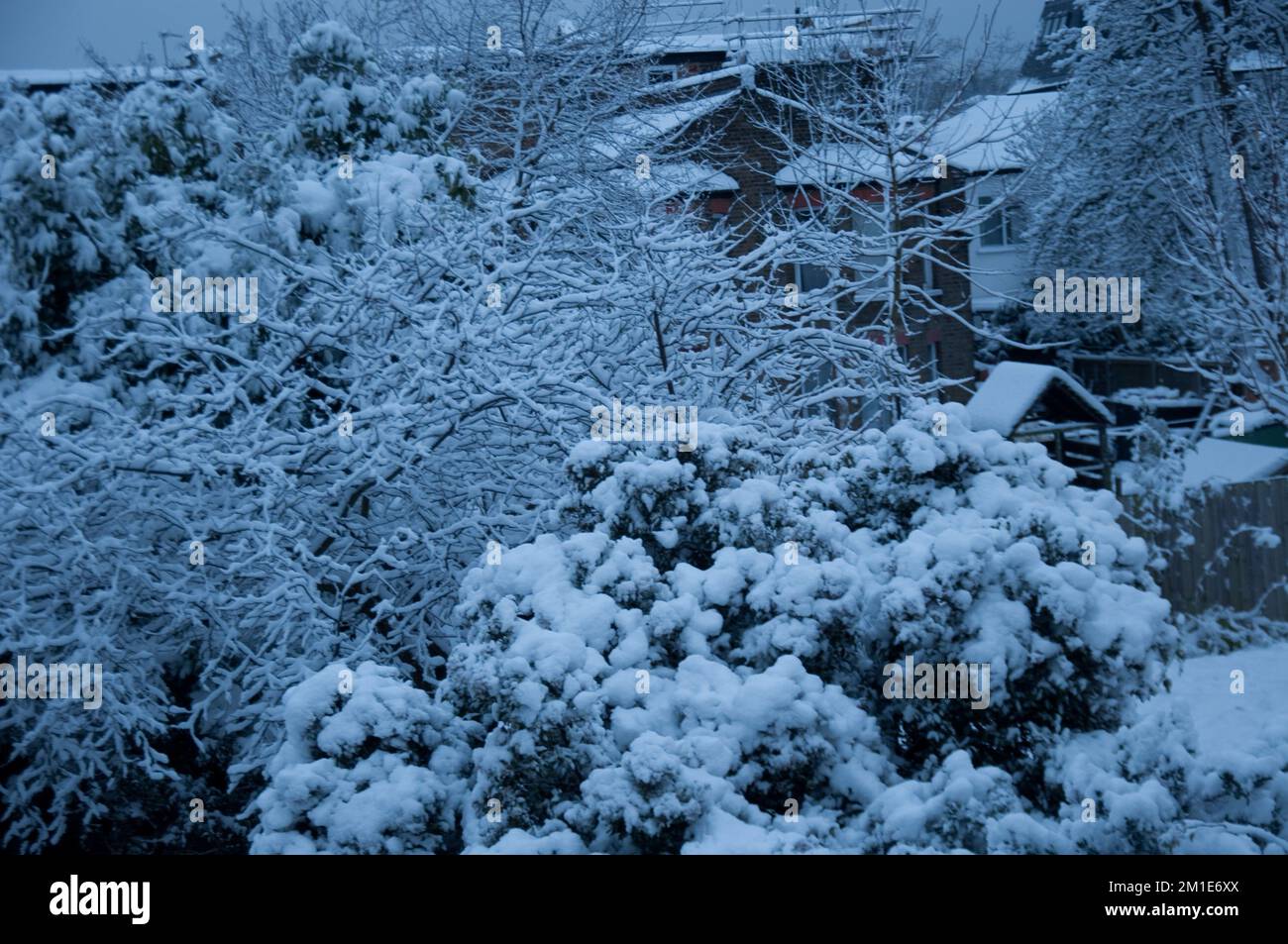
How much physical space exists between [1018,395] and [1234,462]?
9.92 feet

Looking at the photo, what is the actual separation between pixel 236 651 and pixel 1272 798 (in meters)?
4.95

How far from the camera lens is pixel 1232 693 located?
344 inches

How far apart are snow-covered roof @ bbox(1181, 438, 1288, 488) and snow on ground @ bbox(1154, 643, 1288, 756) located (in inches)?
146

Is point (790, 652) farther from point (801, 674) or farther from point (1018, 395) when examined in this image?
point (1018, 395)

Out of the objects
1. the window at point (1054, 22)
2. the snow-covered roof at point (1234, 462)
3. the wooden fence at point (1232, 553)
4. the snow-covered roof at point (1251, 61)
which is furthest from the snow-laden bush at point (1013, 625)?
the window at point (1054, 22)

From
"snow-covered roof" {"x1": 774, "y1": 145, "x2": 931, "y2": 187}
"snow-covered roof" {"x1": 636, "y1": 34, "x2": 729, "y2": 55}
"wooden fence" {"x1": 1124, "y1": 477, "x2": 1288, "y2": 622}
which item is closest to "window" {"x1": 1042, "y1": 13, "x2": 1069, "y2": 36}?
"snow-covered roof" {"x1": 636, "y1": 34, "x2": 729, "y2": 55}

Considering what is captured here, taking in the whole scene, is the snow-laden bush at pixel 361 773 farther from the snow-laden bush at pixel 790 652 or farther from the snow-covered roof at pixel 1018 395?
the snow-covered roof at pixel 1018 395

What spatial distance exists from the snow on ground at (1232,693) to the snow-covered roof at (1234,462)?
3718 millimetres

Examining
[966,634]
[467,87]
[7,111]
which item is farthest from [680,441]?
[467,87]

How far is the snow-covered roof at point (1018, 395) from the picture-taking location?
51.5 ft
